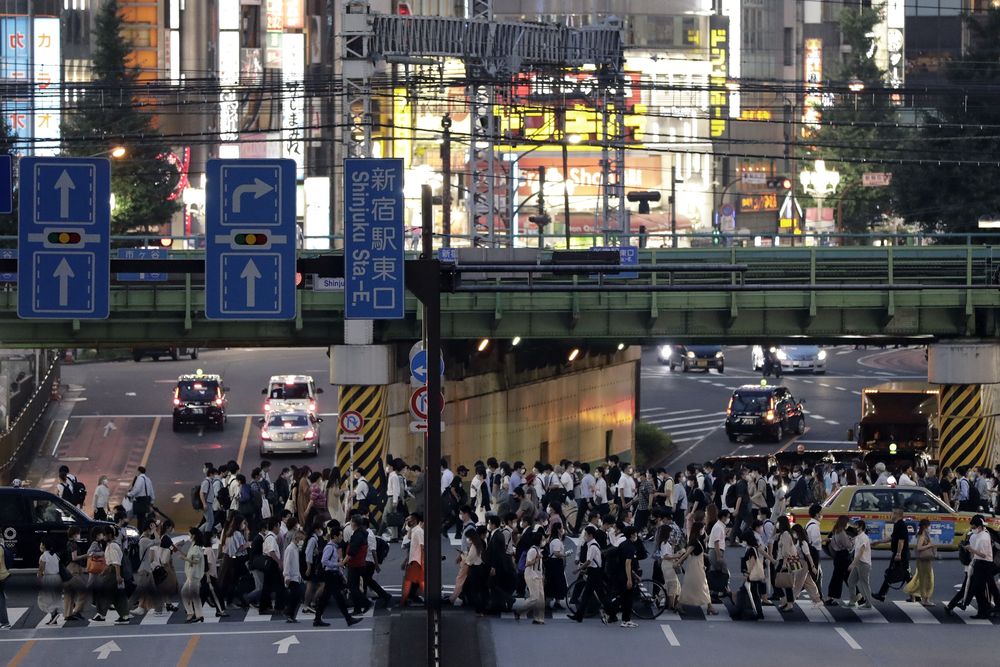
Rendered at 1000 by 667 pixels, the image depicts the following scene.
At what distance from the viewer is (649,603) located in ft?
83.4

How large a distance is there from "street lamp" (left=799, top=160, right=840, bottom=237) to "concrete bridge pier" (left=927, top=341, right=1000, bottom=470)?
60059 mm

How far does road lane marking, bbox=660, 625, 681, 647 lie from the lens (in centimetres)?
2359

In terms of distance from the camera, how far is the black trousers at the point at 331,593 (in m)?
24.5

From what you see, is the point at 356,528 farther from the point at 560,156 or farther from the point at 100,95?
the point at 560,156

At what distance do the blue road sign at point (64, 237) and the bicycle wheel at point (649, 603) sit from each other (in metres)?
9.93

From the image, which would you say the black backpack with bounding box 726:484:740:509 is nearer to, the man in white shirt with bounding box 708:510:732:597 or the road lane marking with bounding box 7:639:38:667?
the man in white shirt with bounding box 708:510:732:597

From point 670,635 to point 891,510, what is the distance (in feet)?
23.5

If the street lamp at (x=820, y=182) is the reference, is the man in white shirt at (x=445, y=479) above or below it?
below

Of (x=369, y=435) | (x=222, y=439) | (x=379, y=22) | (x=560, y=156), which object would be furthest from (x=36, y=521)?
(x=560, y=156)

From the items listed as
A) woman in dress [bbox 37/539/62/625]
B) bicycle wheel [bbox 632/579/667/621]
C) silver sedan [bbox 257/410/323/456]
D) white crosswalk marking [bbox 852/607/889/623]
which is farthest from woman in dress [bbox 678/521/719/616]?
silver sedan [bbox 257/410/323/456]

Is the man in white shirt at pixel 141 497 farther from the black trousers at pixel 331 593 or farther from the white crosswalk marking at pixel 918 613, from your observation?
the white crosswalk marking at pixel 918 613

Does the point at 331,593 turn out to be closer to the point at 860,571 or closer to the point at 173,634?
the point at 173,634

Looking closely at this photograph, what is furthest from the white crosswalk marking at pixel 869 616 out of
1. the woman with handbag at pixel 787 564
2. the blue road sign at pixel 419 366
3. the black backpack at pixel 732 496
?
the blue road sign at pixel 419 366

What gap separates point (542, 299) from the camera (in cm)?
3909
